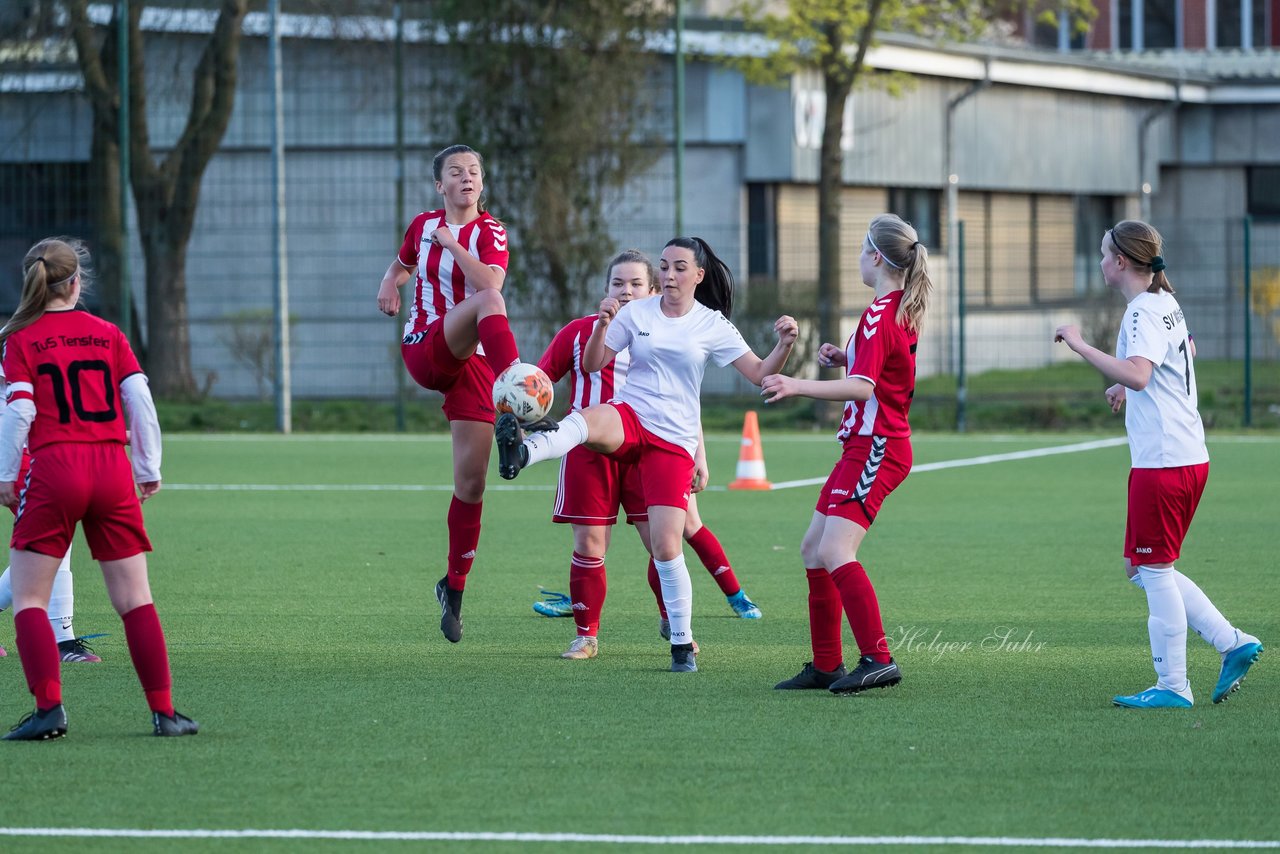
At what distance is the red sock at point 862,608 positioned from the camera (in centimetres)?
673

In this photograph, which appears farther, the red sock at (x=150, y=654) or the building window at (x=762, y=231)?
the building window at (x=762, y=231)

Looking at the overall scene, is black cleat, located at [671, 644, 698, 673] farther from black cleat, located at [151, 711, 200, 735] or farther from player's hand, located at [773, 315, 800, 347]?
black cleat, located at [151, 711, 200, 735]

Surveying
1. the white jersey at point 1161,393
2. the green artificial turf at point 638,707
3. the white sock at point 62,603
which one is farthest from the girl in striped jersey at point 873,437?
the white sock at point 62,603

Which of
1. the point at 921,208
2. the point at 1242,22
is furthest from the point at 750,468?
the point at 1242,22

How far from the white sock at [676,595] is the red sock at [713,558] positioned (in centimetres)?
141

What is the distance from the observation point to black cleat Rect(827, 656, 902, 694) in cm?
675

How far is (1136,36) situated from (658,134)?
23.8 metres

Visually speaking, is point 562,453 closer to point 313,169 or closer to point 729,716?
point 729,716

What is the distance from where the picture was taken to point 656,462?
730cm

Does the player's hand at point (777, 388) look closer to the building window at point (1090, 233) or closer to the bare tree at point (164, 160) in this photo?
the bare tree at point (164, 160)

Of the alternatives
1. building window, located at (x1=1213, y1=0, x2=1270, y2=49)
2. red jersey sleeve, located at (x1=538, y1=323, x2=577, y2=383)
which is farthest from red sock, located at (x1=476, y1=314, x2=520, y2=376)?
building window, located at (x1=1213, y1=0, x2=1270, y2=49)

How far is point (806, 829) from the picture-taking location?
4.95 m

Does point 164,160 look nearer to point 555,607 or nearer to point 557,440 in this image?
point 555,607

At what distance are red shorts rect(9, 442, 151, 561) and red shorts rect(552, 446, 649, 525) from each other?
231 centimetres
